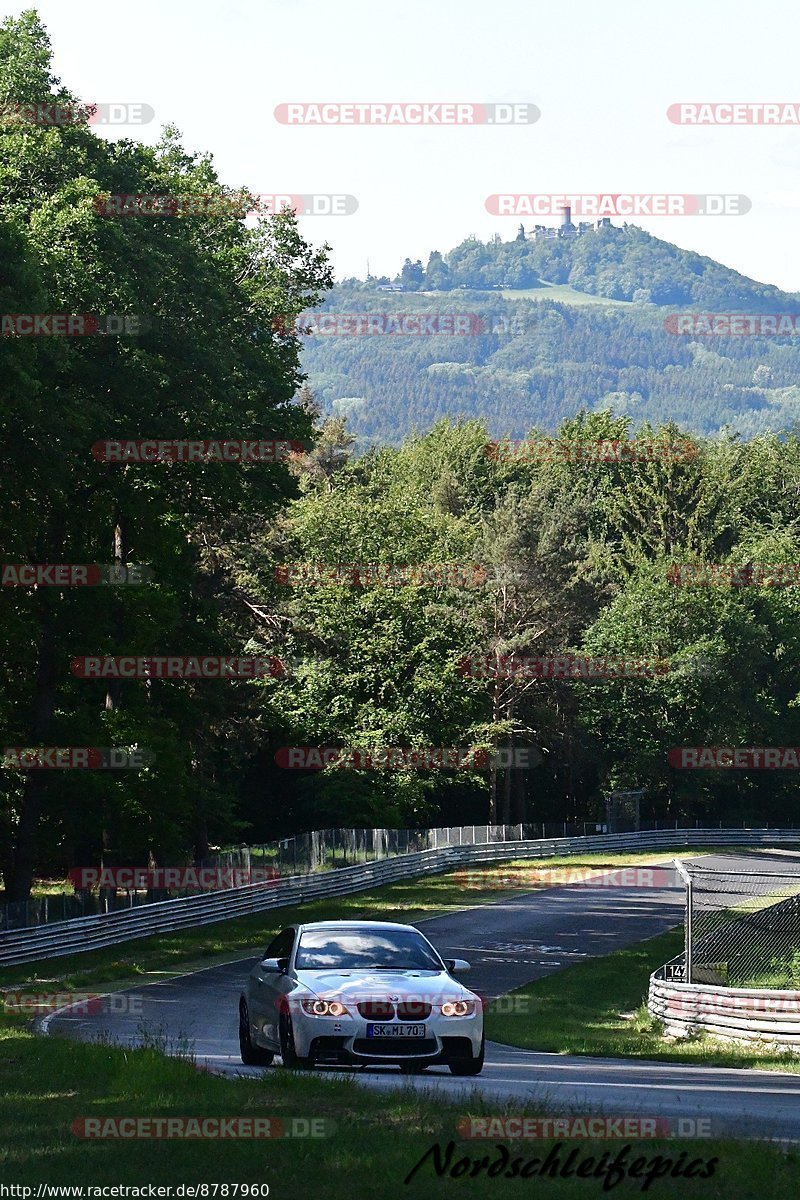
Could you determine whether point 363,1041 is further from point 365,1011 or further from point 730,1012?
point 730,1012

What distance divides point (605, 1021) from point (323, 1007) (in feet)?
34.1

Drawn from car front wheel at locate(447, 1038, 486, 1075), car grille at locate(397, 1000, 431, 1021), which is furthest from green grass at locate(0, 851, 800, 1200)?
car front wheel at locate(447, 1038, 486, 1075)

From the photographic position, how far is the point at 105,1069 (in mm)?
12953

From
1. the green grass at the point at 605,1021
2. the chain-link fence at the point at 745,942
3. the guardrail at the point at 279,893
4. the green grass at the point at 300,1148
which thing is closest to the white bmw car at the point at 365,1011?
the green grass at the point at 300,1148

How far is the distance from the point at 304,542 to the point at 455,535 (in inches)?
491

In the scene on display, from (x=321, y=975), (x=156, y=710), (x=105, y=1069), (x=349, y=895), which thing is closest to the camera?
(x=105, y=1069)

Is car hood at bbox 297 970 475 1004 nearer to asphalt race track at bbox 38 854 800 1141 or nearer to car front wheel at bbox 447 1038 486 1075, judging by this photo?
car front wheel at bbox 447 1038 486 1075

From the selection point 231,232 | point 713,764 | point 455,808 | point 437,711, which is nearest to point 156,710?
point 231,232

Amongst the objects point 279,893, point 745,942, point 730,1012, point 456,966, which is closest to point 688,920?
point 730,1012

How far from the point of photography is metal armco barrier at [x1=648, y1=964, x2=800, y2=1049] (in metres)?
18.6

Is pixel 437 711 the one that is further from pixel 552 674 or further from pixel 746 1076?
pixel 746 1076

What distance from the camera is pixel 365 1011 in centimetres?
1329

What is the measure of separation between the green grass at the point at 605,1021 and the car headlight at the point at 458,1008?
4.87 metres

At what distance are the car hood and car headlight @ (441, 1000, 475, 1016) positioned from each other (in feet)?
0.15
